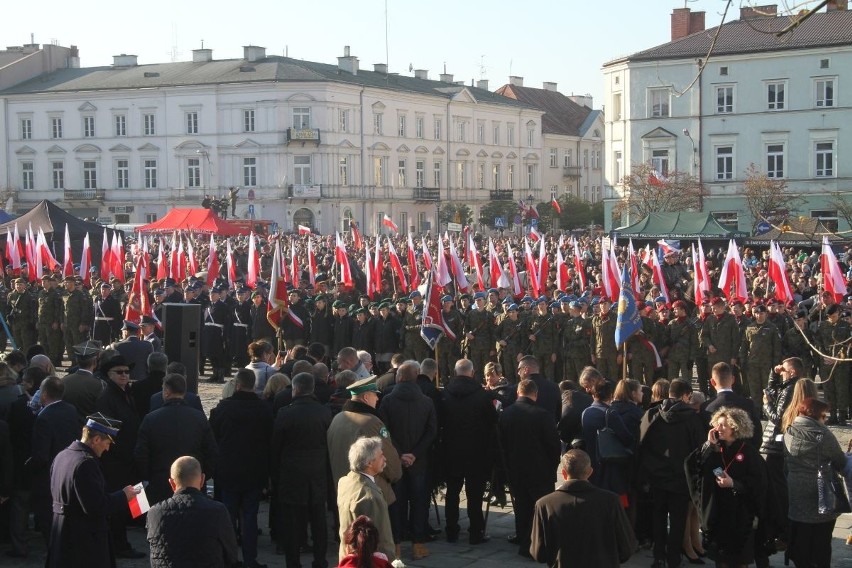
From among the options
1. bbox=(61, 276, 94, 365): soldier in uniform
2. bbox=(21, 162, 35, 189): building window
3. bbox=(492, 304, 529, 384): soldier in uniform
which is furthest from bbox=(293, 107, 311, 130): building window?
bbox=(492, 304, 529, 384): soldier in uniform

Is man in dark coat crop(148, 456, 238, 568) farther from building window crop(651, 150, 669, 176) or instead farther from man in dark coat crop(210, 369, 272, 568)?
building window crop(651, 150, 669, 176)

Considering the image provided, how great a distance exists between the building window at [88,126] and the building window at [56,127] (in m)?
1.72

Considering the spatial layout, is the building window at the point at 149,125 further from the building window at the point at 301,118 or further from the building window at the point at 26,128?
the building window at the point at 301,118

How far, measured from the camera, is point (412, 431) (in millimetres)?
10219

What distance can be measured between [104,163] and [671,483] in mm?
70131

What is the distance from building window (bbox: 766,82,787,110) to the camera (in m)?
58.8

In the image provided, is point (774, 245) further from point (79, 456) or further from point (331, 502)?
point (79, 456)

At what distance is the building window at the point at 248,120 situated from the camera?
7069 cm

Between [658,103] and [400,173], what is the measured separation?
21276 millimetres

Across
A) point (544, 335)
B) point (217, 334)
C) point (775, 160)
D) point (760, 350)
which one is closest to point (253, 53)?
point (775, 160)

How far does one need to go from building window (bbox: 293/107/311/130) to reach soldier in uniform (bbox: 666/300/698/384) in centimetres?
5412

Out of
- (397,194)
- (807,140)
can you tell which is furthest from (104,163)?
(807,140)

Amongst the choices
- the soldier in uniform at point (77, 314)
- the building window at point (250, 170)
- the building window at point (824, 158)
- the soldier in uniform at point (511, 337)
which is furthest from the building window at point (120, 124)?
the soldier in uniform at point (511, 337)

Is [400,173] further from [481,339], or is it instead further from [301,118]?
[481,339]
